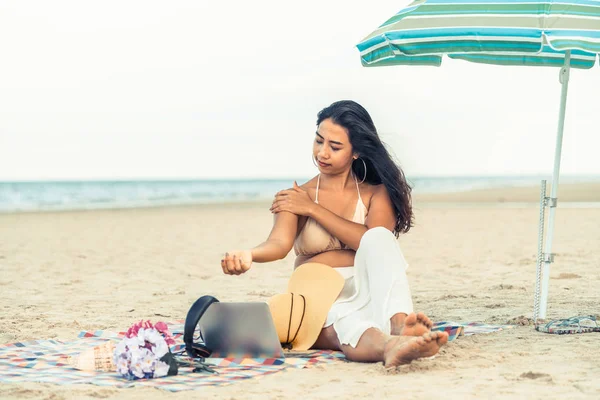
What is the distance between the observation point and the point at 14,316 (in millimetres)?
5949

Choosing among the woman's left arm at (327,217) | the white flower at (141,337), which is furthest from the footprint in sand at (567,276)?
the white flower at (141,337)

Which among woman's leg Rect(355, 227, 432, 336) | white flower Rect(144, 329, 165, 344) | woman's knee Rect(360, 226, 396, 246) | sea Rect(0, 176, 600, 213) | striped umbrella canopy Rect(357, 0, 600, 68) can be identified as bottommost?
sea Rect(0, 176, 600, 213)

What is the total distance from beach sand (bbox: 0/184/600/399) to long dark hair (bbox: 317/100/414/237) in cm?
78

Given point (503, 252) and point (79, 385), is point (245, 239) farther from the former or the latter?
point (79, 385)

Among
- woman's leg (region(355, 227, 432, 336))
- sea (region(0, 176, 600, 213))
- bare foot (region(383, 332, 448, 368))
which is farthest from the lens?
sea (region(0, 176, 600, 213))

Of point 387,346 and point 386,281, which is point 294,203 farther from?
point 387,346

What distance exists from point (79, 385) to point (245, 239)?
9.61m

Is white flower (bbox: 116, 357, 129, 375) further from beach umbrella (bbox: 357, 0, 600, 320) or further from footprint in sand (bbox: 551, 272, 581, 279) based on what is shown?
footprint in sand (bbox: 551, 272, 581, 279)

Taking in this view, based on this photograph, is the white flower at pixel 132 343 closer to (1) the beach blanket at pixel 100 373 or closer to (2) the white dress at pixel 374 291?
(1) the beach blanket at pixel 100 373

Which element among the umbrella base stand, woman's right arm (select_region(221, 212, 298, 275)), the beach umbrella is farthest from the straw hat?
the umbrella base stand

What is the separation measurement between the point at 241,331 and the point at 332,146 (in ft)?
3.63

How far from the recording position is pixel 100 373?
392 centimetres

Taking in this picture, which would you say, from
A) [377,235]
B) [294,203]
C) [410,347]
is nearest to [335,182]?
[294,203]

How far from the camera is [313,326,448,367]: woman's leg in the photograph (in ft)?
11.6
